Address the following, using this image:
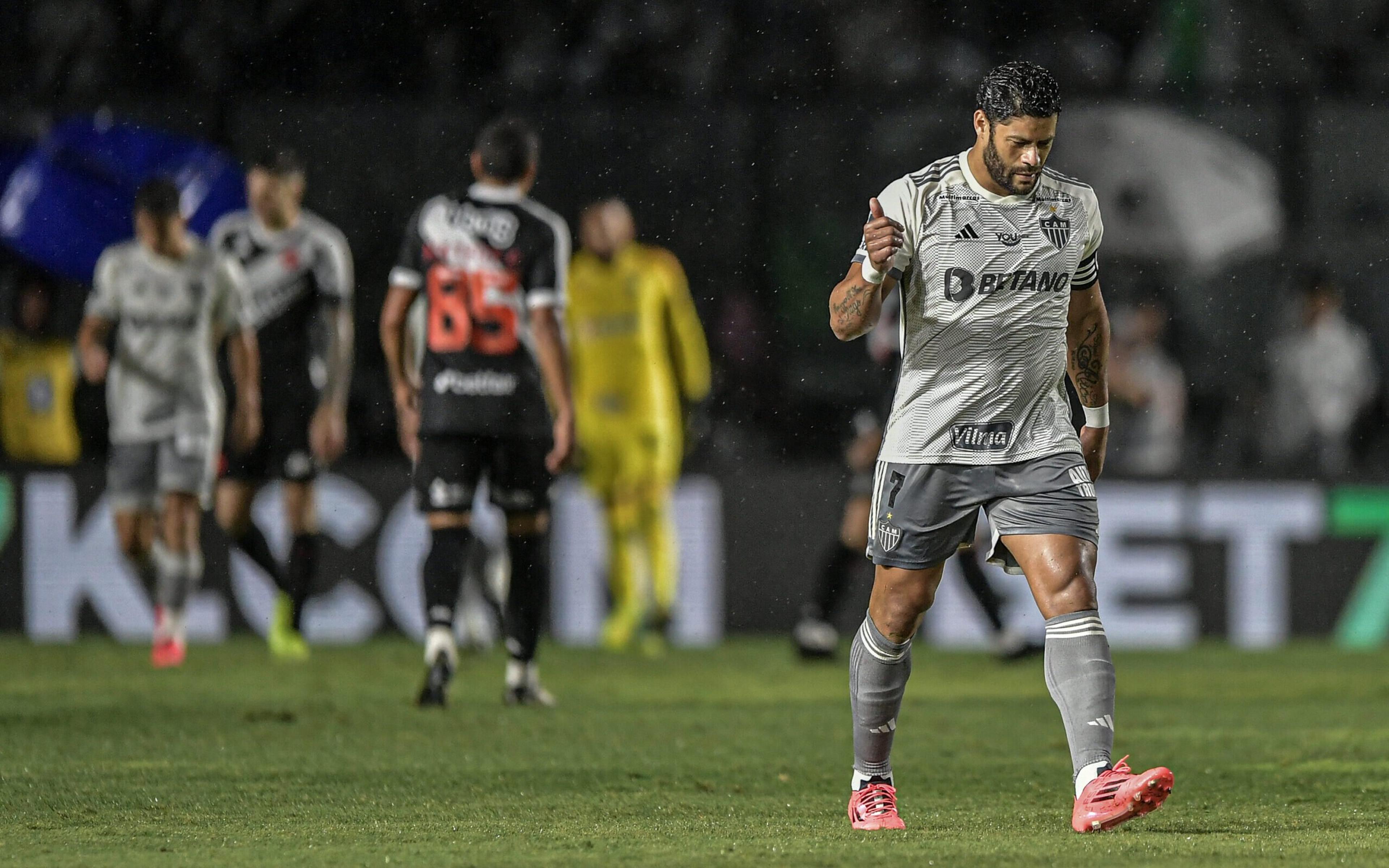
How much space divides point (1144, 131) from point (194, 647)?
22.5 feet

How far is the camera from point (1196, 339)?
14.6 meters

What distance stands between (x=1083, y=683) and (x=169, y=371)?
22.8ft

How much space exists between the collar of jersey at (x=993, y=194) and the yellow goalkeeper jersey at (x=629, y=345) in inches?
261

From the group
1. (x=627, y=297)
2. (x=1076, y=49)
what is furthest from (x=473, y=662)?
(x=1076, y=49)

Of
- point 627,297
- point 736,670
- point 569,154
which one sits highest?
point 569,154

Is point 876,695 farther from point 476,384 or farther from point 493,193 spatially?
point 493,193

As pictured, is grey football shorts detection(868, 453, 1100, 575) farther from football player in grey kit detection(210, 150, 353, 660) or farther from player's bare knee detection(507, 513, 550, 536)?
football player in grey kit detection(210, 150, 353, 660)

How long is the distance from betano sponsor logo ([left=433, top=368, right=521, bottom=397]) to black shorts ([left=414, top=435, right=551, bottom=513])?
0.16 metres

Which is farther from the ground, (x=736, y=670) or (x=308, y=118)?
(x=308, y=118)

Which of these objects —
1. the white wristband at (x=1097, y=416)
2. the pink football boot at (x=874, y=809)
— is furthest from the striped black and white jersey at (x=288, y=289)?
the pink football boot at (x=874, y=809)

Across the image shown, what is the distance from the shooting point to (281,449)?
37.3 ft

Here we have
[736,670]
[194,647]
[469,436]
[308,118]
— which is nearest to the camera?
[469,436]

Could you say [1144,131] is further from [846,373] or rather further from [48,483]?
[48,483]

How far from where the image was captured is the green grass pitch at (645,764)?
5.21 m
